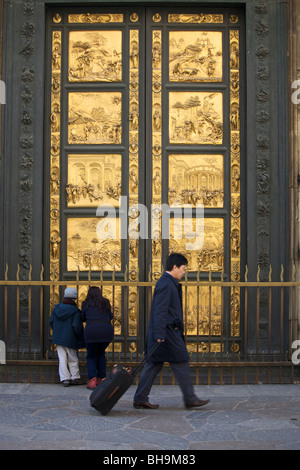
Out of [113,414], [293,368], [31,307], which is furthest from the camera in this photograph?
[31,307]

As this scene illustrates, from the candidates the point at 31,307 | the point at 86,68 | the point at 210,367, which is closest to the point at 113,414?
the point at 210,367

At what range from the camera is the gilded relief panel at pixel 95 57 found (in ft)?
33.1

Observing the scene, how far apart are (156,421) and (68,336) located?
2066 mm

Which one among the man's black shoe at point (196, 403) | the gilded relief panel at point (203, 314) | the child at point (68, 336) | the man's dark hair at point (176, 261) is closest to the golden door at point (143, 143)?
the gilded relief panel at point (203, 314)

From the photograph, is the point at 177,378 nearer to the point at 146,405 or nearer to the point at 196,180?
the point at 146,405

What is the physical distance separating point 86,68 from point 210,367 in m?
4.85

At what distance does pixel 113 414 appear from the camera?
7.24 metres

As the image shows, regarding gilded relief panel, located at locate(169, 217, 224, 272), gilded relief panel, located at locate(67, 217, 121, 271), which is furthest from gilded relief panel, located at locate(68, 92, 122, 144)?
gilded relief panel, located at locate(169, 217, 224, 272)

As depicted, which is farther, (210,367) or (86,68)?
(86,68)

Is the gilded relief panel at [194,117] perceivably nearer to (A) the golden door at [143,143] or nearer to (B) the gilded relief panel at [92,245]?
(A) the golden door at [143,143]

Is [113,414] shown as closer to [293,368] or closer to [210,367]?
[210,367]

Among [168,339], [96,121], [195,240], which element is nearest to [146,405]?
[168,339]

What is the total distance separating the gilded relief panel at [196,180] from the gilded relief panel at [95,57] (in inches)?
66.0

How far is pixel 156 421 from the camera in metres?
6.91
